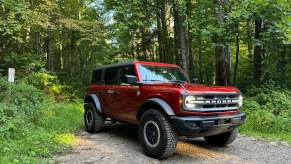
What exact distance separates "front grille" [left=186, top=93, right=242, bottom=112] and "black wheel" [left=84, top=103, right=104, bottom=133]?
376 cm

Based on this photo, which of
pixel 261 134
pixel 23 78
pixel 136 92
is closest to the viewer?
pixel 136 92

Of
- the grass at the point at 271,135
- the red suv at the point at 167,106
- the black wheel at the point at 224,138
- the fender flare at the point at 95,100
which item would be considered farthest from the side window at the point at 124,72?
the grass at the point at 271,135

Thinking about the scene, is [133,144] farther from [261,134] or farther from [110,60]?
[110,60]

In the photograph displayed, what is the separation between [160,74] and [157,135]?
1801mm

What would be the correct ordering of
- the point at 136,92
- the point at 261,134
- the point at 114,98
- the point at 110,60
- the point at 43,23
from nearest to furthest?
1. the point at 136,92
2. the point at 114,98
3. the point at 261,134
4. the point at 43,23
5. the point at 110,60

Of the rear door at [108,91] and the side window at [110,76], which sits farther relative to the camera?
the side window at [110,76]

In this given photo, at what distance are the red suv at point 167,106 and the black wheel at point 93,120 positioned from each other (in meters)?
0.55

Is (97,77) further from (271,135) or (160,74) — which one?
(271,135)

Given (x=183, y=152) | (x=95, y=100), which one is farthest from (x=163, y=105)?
(x=95, y=100)

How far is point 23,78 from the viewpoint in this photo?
14484 millimetres

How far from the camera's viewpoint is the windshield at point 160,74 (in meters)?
6.77

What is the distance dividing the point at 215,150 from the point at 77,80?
59.2 feet

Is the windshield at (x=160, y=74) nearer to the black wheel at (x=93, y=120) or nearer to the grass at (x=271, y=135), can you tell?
the black wheel at (x=93, y=120)

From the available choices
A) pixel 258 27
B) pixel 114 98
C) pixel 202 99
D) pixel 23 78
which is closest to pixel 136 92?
pixel 114 98
